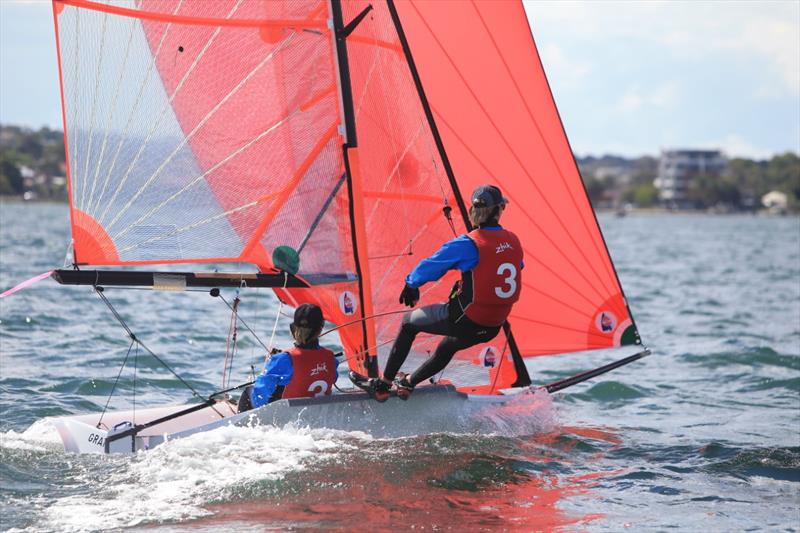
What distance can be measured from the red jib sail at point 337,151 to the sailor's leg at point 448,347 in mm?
616

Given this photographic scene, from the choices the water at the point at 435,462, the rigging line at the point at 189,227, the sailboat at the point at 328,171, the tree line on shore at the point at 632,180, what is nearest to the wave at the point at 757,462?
the water at the point at 435,462

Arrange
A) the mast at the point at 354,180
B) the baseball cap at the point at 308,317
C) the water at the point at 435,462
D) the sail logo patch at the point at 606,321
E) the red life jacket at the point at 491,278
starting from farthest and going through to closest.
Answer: the sail logo patch at the point at 606,321 < the mast at the point at 354,180 < the baseball cap at the point at 308,317 < the red life jacket at the point at 491,278 < the water at the point at 435,462

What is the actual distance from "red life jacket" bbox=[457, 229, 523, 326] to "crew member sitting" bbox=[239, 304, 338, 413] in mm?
857

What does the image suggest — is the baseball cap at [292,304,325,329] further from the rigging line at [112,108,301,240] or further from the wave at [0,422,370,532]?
the rigging line at [112,108,301,240]

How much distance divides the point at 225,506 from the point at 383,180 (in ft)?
8.76

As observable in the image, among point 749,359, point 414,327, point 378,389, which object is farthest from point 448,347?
point 749,359

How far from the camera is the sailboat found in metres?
6.54

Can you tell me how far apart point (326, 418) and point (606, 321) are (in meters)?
2.34

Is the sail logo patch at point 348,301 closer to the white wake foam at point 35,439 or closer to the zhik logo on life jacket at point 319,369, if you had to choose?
the zhik logo on life jacket at point 319,369

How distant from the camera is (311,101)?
6922 millimetres

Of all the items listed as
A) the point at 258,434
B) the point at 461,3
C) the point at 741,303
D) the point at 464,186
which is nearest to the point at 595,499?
the point at 258,434

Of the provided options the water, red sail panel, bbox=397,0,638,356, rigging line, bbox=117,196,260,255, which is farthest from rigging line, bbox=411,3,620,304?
rigging line, bbox=117,196,260,255

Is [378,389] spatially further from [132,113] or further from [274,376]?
[132,113]

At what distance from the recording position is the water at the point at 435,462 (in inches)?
214
